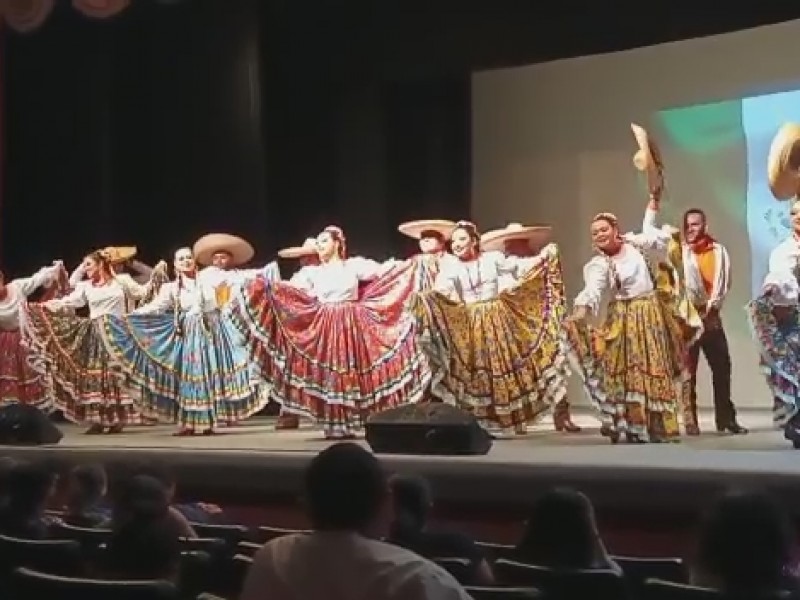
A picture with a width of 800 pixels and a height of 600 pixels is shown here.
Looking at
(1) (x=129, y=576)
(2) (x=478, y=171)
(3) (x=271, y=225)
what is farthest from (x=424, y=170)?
(1) (x=129, y=576)

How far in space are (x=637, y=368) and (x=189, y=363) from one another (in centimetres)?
276

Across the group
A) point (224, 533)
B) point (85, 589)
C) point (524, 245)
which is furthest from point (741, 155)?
point (85, 589)

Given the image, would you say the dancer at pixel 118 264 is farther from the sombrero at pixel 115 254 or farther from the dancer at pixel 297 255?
the dancer at pixel 297 255

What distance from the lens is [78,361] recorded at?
8133 mm

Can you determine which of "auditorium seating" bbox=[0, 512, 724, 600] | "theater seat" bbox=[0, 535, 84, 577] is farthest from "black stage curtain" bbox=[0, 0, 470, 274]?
"theater seat" bbox=[0, 535, 84, 577]

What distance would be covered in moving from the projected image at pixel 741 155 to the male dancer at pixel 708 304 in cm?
196

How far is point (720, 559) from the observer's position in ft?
7.34

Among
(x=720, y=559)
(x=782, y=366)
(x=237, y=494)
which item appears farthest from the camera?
(x=237, y=494)

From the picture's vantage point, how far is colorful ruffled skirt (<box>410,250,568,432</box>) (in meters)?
6.62

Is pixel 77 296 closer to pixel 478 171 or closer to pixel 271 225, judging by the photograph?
pixel 271 225

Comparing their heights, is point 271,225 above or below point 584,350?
above

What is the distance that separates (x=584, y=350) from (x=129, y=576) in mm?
3642

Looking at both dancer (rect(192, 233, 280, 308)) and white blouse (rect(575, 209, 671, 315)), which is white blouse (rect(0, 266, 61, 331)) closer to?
dancer (rect(192, 233, 280, 308))

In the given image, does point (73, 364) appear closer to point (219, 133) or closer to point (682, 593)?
point (219, 133)
